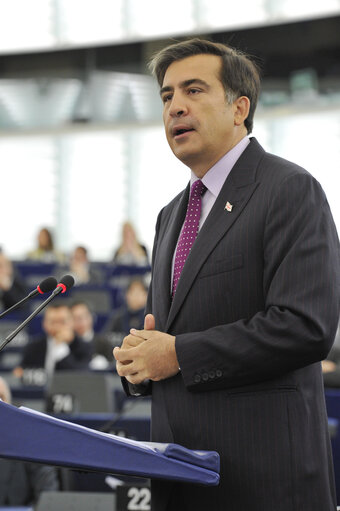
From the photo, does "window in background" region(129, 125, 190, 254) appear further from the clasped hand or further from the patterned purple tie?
the clasped hand

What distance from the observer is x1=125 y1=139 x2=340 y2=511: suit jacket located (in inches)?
61.0

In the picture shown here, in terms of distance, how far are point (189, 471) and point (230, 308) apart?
390 mm

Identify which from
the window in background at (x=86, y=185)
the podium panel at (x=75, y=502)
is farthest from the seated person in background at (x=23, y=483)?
the window in background at (x=86, y=185)

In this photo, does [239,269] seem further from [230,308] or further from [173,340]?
[173,340]

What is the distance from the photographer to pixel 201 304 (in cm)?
168

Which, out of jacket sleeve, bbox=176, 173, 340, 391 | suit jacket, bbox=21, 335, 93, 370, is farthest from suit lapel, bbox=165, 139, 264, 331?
suit jacket, bbox=21, 335, 93, 370

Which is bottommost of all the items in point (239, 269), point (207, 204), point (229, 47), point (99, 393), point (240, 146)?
point (99, 393)

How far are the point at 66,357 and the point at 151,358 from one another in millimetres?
4633

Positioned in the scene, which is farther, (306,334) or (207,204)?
(207,204)

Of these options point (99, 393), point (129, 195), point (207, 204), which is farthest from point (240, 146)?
point (129, 195)

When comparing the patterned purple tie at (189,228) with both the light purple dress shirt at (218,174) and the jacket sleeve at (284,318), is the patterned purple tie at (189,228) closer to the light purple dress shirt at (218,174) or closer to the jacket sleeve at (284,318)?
the light purple dress shirt at (218,174)

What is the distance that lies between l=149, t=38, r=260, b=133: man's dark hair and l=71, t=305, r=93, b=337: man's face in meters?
4.74

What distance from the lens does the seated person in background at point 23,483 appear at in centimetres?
374

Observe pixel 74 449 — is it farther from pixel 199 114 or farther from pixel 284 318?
pixel 199 114
